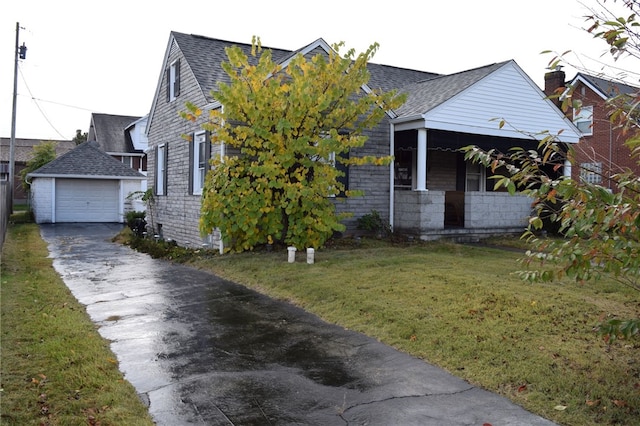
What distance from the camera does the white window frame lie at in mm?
15328

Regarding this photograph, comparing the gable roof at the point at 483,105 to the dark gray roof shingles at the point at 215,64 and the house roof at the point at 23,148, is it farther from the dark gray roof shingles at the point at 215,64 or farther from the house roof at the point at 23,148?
the house roof at the point at 23,148

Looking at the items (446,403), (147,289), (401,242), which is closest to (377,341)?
(446,403)

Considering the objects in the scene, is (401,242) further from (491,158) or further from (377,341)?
(491,158)

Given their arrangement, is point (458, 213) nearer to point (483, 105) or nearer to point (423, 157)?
point (423, 157)

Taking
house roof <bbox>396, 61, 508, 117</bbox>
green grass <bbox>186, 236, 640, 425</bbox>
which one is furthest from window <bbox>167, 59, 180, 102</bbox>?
green grass <bbox>186, 236, 640, 425</bbox>

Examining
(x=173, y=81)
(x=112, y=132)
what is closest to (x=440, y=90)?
(x=173, y=81)

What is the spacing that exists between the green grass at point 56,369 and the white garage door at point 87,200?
21330 mm

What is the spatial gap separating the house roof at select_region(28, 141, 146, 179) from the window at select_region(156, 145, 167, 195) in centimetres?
1054

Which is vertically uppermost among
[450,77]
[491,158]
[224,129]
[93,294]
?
[450,77]

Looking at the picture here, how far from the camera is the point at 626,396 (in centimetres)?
453

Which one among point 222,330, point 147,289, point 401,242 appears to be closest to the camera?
point 222,330

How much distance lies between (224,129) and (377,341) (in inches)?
284

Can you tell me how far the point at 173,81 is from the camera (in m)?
17.9

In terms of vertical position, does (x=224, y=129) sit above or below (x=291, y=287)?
above
